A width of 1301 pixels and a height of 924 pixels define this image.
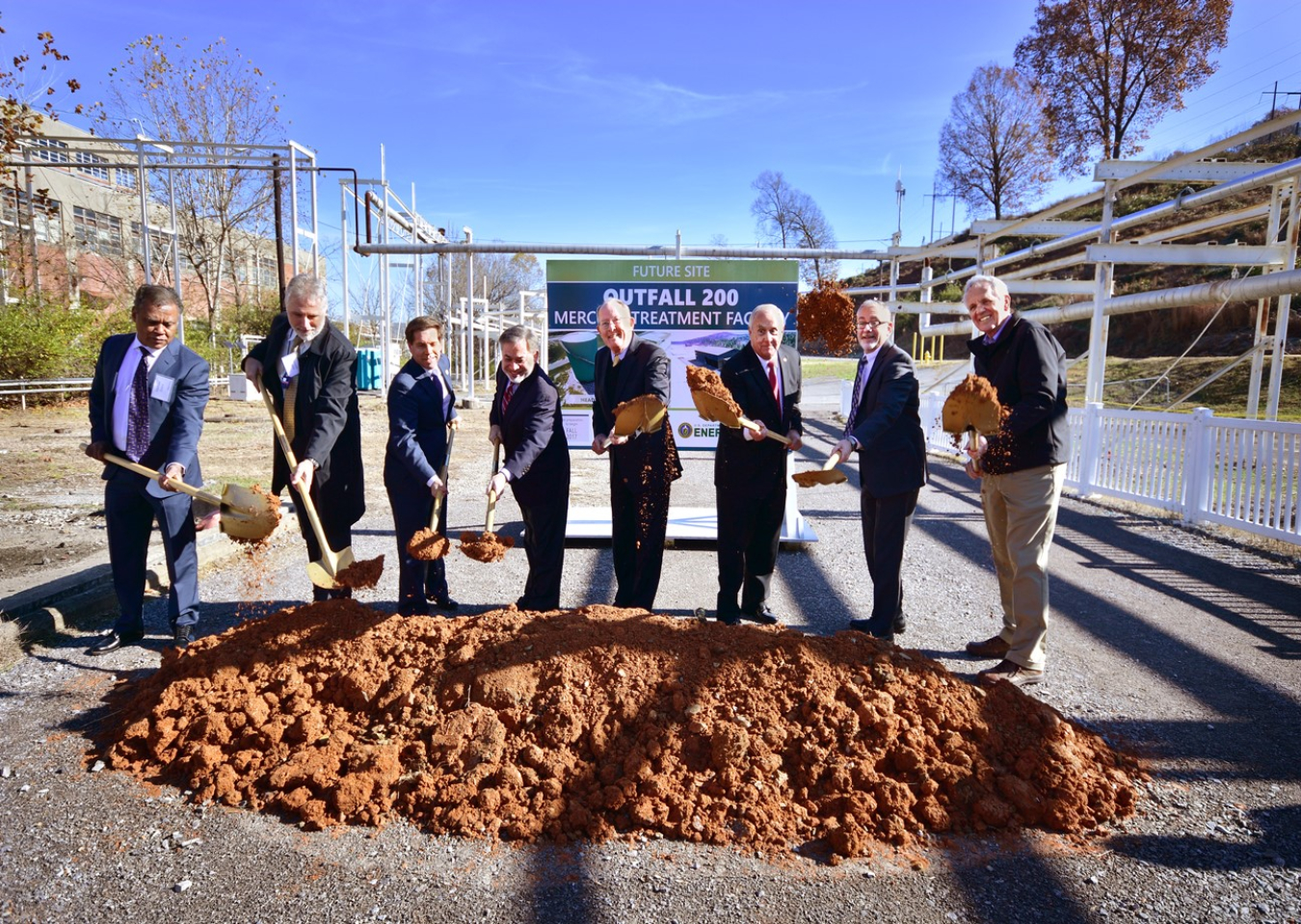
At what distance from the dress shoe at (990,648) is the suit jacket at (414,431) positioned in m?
3.21

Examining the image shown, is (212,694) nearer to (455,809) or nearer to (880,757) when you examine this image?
(455,809)

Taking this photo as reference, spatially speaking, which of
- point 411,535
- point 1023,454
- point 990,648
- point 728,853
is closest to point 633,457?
point 411,535

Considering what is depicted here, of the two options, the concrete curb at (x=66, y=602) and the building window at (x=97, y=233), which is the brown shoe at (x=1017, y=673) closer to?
the concrete curb at (x=66, y=602)

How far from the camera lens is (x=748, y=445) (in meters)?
4.62

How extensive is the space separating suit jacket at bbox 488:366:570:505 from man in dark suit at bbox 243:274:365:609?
0.86 m

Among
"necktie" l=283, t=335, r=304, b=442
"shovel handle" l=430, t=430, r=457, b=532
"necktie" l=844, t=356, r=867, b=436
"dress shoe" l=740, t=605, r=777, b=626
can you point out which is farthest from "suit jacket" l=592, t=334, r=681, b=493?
"necktie" l=283, t=335, r=304, b=442

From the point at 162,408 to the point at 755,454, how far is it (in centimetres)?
336

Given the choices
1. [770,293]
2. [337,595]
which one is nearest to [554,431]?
[337,595]

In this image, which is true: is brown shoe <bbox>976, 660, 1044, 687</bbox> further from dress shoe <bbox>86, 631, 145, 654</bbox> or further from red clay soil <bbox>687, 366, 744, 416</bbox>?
dress shoe <bbox>86, 631, 145, 654</bbox>

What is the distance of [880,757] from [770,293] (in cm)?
440

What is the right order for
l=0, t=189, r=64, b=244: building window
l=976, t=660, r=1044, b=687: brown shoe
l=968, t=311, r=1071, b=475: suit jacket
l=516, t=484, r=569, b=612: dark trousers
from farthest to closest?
l=0, t=189, r=64, b=244: building window < l=516, t=484, r=569, b=612: dark trousers < l=976, t=660, r=1044, b=687: brown shoe < l=968, t=311, r=1071, b=475: suit jacket

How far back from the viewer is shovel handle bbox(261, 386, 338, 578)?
4.08 m

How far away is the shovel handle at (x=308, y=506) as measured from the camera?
408cm

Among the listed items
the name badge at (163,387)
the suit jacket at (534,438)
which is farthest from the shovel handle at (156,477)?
the suit jacket at (534,438)
